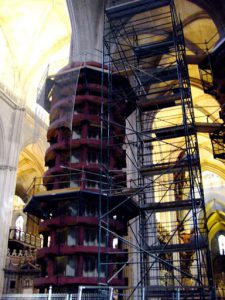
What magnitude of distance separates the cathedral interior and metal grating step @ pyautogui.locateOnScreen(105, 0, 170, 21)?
41 millimetres

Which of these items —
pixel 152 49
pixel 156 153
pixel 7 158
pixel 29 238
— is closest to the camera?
pixel 156 153

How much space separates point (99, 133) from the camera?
1162cm

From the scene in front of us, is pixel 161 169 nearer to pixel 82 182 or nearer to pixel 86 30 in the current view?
pixel 82 182

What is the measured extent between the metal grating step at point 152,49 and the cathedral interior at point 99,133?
1.8 inches

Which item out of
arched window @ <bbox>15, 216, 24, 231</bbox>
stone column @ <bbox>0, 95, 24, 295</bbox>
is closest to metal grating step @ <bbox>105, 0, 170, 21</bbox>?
stone column @ <bbox>0, 95, 24, 295</bbox>

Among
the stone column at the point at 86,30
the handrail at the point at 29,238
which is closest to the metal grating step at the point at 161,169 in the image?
the stone column at the point at 86,30

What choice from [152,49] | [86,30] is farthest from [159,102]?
[86,30]

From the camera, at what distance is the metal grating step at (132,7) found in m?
12.7

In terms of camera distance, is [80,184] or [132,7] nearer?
[80,184]

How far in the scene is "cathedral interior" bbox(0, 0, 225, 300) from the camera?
9781mm

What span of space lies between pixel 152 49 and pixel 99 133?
457cm

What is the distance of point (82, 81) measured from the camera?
40.3ft

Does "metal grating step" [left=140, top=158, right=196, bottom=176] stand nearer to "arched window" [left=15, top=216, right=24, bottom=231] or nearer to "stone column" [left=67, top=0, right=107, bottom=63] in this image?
"stone column" [left=67, top=0, right=107, bottom=63]

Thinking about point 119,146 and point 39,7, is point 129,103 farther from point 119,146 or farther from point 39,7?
point 39,7
